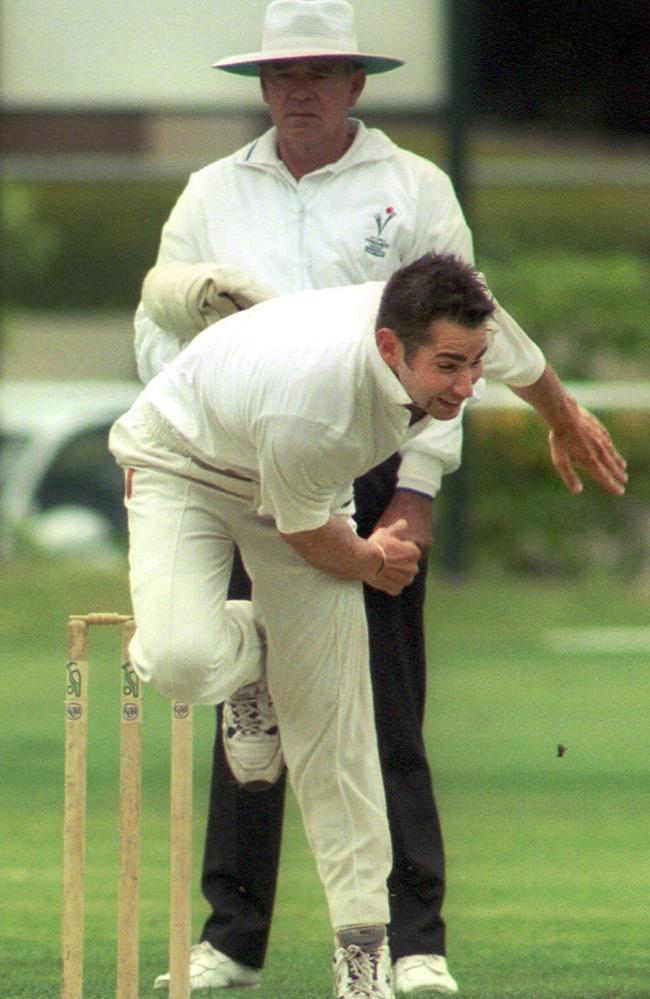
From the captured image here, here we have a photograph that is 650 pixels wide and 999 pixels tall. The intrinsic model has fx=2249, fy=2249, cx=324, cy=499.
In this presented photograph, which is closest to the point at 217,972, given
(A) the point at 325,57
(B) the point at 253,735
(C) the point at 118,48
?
(B) the point at 253,735

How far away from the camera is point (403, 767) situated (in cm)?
430

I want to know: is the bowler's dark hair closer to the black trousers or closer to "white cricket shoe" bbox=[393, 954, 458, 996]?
the black trousers

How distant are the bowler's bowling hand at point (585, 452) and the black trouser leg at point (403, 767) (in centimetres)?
33

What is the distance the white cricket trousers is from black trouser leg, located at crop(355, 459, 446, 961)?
1.14 feet

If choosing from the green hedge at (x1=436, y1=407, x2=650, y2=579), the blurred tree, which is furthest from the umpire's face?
the blurred tree

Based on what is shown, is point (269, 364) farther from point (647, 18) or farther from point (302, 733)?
point (647, 18)

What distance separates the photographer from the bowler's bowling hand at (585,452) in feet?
13.9

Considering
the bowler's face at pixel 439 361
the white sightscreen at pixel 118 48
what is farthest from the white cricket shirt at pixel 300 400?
the white sightscreen at pixel 118 48

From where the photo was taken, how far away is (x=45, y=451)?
11062mm

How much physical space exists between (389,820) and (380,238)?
1.10 m

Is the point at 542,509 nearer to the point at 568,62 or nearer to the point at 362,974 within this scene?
the point at 568,62

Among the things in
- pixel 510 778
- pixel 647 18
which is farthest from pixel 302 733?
pixel 647 18

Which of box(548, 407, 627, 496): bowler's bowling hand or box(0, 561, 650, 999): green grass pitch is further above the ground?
box(548, 407, 627, 496): bowler's bowling hand

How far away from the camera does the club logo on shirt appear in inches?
165
